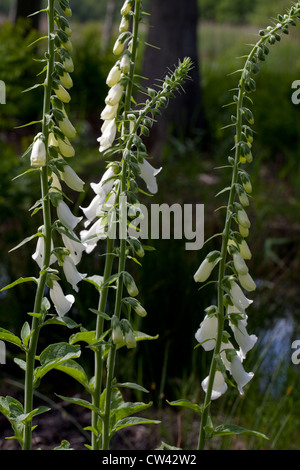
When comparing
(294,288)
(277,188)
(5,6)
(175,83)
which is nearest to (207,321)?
(175,83)

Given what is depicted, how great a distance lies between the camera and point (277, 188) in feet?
24.5

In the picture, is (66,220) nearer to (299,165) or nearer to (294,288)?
(294,288)

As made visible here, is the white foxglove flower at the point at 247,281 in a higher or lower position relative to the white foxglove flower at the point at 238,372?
higher

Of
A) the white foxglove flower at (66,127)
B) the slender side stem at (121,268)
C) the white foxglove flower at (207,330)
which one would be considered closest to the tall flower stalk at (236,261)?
the white foxglove flower at (207,330)

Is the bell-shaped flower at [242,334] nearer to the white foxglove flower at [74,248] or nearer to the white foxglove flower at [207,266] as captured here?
the white foxglove flower at [207,266]

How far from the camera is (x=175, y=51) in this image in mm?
8008

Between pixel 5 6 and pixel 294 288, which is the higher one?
pixel 5 6

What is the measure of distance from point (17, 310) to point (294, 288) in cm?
255

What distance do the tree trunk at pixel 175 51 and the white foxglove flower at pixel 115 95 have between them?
6.02 metres

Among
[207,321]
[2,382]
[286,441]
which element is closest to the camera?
[207,321]

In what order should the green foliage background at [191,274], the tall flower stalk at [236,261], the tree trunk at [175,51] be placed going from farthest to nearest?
the tree trunk at [175,51] < the green foliage background at [191,274] < the tall flower stalk at [236,261]

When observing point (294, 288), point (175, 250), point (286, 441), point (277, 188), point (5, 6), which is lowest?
point (286, 441)

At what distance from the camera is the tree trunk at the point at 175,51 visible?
313 inches

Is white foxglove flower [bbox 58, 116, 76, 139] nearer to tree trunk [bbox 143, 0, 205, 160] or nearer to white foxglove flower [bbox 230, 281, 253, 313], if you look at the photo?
white foxglove flower [bbox 230, 281, 253, 313]
